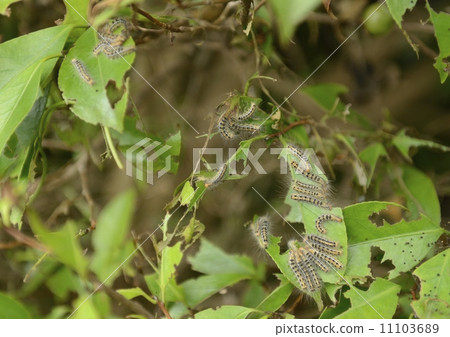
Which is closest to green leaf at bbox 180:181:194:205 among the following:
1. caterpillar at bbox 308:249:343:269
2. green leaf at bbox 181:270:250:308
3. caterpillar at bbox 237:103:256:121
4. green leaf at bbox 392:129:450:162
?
caterpillar at bbox 237:103:256:121

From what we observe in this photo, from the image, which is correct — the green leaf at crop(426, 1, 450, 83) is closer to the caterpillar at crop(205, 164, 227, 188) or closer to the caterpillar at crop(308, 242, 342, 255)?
the caterpillar at crop(308, 242, 342, 255)

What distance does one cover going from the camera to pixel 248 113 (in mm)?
1743

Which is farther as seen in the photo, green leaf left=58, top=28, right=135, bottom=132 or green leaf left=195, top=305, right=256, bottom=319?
green leaf left=195, top=305, right=256, bottom=319

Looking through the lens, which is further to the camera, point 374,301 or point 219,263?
point 219,263

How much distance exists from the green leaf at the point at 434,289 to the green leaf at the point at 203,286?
77 cm

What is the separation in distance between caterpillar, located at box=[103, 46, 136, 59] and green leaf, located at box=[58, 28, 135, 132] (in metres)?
0.01

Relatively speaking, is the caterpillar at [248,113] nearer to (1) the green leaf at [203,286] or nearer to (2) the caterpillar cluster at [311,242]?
(2) the caterpillar cluster at [311,242]

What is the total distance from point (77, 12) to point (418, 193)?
4.79ft

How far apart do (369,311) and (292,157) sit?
536mm

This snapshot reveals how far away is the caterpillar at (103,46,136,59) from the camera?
1562 millimetres

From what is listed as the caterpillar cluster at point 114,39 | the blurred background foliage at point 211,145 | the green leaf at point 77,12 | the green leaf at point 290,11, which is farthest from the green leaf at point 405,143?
the green leaf at point 290,11

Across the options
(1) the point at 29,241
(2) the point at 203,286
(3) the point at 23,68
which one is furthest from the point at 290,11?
(2) the point at 203,286

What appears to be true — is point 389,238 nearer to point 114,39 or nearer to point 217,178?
point 217,178
